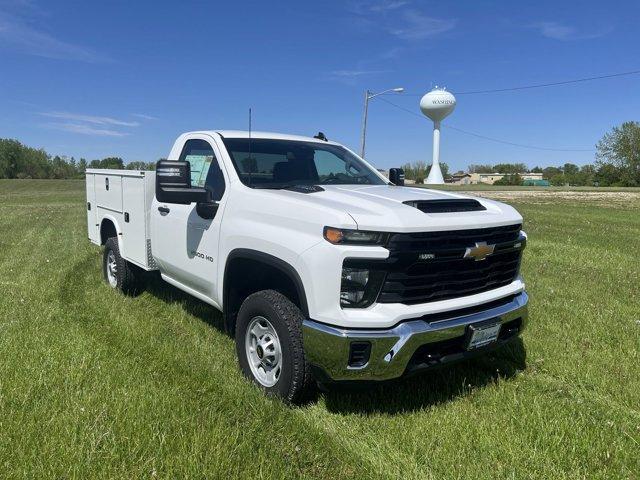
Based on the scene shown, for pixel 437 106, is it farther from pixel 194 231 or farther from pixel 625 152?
pixel 194 231

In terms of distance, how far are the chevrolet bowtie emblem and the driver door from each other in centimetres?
191

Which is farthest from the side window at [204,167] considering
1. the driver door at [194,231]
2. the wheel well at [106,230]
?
the wheel well at [106,230]

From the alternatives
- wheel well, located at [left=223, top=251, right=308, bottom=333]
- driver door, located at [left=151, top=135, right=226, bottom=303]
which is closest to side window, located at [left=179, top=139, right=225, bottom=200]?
driver door, located at [left=151, top=135, right=226, bottom=303]

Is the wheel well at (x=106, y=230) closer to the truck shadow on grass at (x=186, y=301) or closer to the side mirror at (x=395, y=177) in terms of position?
the truck shadow on grass at (x=186, y=301)

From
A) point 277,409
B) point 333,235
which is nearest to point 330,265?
point 333,235

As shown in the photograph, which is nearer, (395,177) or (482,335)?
(482,335)

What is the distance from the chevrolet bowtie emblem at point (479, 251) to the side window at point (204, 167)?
2.03 m

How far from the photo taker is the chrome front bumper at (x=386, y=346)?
2.90 metres

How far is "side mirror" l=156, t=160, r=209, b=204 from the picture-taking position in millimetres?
3738

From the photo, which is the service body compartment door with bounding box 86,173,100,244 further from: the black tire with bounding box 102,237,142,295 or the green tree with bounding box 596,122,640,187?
the green tree with bounding box 596,122,640,187

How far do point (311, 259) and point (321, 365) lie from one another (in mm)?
642

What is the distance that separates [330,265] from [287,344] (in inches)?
25.6

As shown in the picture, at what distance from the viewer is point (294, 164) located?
4.60 m

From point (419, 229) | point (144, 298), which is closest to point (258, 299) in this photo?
point (419, 229)
